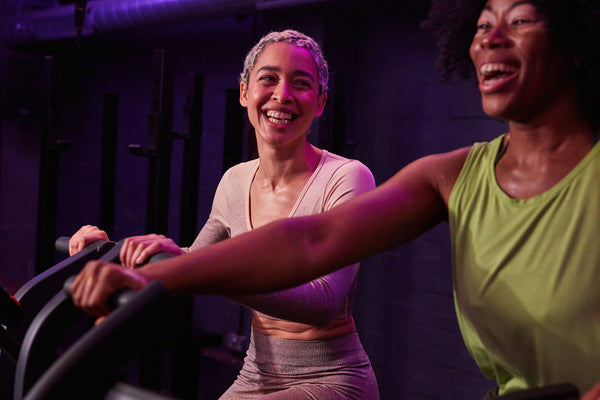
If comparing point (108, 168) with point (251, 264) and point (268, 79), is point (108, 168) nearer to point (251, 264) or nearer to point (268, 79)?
point (268, 79)

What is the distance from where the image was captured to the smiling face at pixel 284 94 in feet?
5.85

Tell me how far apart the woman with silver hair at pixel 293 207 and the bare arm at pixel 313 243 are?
0.28 meters

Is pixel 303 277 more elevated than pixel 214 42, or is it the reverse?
pixel 214 42

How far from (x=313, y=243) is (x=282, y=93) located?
722 mm

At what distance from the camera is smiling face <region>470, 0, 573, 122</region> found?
3.48 feet

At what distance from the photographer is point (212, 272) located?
42.3 inches

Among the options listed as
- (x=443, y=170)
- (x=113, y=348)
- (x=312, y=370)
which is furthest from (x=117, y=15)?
(x=113, y=348)

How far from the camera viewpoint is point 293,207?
1.75 m

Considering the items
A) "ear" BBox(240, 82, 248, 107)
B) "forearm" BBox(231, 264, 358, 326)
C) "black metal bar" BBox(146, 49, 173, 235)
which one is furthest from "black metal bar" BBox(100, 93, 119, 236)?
"forearm" BBox(231, 264, 358, 326)

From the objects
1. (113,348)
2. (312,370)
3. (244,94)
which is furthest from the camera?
(244,94)

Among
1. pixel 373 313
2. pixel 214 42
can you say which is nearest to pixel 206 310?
pixel 373 313

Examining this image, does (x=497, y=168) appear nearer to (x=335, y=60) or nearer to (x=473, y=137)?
(x=473, y=137)

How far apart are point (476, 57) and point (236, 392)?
1058 mm

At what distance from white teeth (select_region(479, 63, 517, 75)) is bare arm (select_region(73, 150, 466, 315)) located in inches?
7.0
